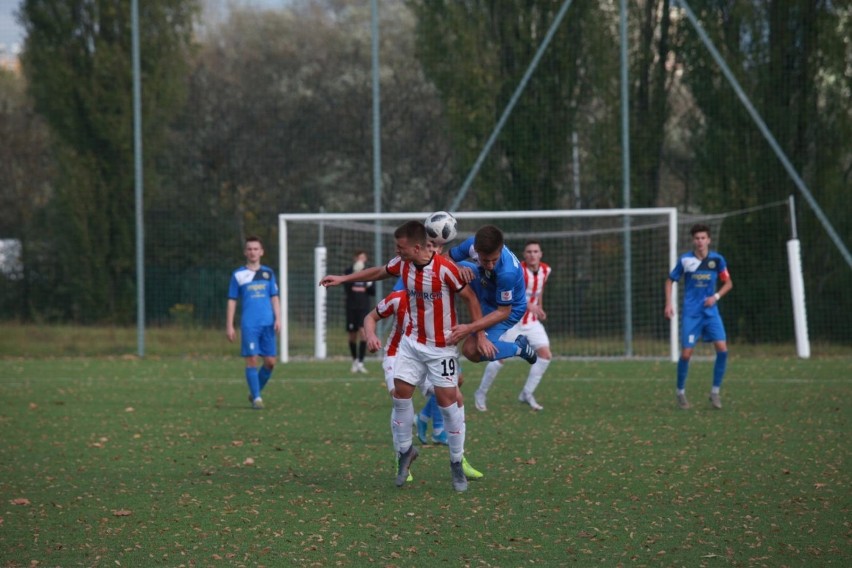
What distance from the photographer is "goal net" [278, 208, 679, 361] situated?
22297mm

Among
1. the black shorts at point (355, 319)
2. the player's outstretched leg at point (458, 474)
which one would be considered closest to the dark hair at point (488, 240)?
the player's outstretched leg at point (458, 474)

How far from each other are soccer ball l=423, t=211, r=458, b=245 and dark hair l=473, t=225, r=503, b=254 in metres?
0.19

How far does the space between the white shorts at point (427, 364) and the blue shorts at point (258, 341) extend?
5717 millimetres

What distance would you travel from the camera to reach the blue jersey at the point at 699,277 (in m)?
13.5

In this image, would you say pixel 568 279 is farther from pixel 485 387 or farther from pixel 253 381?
pixel 253 381

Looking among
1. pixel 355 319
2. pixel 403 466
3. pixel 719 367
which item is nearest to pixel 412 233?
pixel 403 466

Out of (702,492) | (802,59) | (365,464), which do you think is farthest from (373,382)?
(802,59)

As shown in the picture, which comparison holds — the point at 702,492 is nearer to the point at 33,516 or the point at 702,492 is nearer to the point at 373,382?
the point at 33,516

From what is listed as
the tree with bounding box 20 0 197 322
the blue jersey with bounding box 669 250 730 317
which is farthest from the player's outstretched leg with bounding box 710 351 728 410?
the tree with bounding box 20 0 197 322

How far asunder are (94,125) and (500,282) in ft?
64.4

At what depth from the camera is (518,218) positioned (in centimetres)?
2483

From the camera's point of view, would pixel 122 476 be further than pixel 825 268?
No

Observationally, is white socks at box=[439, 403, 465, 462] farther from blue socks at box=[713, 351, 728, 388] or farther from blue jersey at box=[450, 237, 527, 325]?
blue socks at box=[713, 351, 728, 388]

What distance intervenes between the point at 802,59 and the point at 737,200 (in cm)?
319
